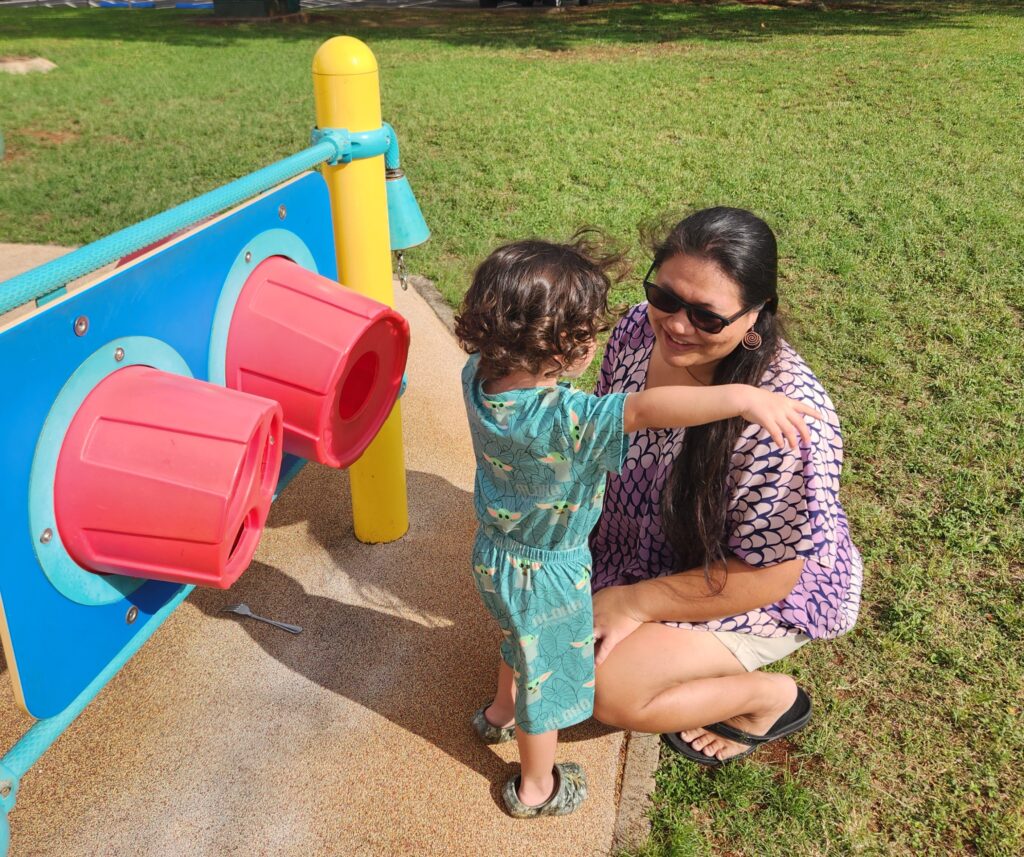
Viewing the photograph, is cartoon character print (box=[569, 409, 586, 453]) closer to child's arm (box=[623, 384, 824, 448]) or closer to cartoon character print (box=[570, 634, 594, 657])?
child's arm (box=[623, 384, 824, 448])

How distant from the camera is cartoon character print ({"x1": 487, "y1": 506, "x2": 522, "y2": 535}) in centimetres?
195

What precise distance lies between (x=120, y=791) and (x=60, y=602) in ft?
2.95

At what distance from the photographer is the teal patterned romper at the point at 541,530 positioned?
180 cm

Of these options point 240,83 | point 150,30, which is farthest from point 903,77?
point 150,30

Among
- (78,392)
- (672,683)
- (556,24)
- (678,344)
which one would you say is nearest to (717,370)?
(678,344)

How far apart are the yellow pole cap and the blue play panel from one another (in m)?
0.46

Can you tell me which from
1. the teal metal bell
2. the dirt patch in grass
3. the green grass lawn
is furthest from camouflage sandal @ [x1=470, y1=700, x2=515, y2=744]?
the dirt patch in grass

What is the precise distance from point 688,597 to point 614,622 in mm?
196

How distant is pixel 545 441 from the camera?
181cm

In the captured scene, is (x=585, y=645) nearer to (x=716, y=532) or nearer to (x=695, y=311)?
(x=716, y=532)

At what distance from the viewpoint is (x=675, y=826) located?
2193 millimetres

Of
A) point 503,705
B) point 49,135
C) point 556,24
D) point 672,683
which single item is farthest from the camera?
point 556,24

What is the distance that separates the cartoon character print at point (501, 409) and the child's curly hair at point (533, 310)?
6 centimetres

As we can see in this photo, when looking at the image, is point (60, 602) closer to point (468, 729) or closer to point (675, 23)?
point (468, 729)
